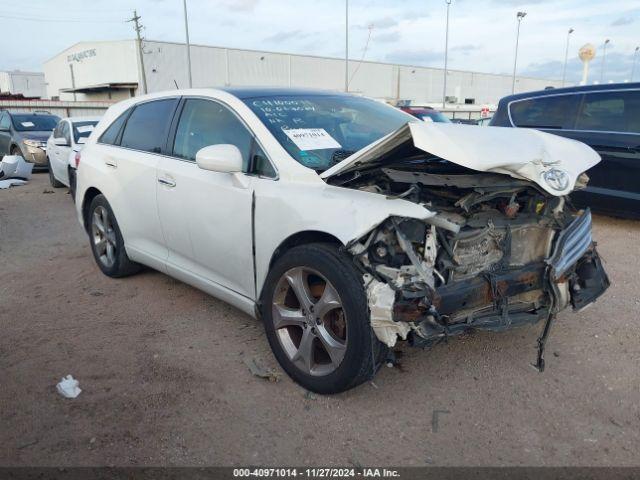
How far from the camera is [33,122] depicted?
14820 mm

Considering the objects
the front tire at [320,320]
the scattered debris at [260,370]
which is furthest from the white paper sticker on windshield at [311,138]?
the scattered debris at [260,370]

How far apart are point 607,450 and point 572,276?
40.6 inches

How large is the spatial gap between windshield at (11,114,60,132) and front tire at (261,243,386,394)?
46.3ft

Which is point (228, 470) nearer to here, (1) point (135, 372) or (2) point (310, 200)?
(1) point (135, 372)

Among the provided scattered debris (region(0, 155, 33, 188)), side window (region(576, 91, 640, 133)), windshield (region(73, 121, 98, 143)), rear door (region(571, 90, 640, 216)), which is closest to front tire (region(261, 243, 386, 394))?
rear door (region(571, 90, 640, 216))

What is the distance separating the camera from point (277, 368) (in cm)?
326

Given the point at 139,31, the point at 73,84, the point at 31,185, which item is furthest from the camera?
the point at 73,84

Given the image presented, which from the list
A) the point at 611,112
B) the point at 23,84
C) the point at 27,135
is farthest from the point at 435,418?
the point at 23,84

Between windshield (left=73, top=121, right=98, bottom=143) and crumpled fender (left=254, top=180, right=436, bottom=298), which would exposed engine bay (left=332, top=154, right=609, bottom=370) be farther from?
windshield (left=73, top=121, right=98, bottom=143)

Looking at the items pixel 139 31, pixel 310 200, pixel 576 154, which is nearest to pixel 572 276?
pixel 576 154

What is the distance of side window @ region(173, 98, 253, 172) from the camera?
11.2ft

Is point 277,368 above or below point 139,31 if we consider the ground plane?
below

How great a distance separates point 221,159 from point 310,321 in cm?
109

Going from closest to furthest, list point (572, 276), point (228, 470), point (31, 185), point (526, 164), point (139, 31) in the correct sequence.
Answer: point (228, 470) → point (526, 164) → point (572, 276) → point (31, 185) → point (139, 31)
